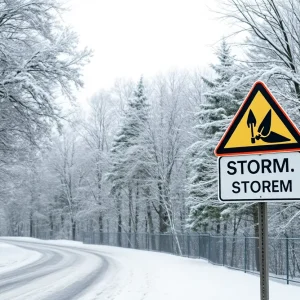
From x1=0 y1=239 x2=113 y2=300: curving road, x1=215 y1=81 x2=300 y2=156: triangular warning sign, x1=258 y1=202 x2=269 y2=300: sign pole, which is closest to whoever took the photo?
x1=258 y1=202 x2=269 y2=300: sign pole

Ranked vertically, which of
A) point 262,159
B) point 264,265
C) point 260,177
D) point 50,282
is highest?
point 262,159

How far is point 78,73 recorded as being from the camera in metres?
16.9

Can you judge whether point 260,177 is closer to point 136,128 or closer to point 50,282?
point 50,282

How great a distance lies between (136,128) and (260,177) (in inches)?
1226

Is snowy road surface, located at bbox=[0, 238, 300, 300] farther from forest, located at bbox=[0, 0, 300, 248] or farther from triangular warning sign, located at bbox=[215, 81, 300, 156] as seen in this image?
triangular warning sign, located at bbox=[215, 81, 300, 156]

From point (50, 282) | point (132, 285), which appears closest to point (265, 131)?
point (132, 285)

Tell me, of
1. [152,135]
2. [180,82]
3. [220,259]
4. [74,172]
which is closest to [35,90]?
[220,259]

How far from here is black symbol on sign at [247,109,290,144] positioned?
3.30 meters

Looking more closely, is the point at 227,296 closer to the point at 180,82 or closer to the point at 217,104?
the point at 217,104

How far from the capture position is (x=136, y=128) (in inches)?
1352

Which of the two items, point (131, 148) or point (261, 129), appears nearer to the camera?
point (261, 129)

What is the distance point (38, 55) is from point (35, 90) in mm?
1624

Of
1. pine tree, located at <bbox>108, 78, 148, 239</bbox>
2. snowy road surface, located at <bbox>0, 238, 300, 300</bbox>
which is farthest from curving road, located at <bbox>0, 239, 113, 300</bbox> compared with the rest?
pine tree, located at <bbox>108, 78, 148, 239</bbox>

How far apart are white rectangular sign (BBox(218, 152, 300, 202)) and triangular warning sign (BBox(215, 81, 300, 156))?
0.20 feet
